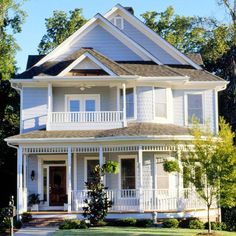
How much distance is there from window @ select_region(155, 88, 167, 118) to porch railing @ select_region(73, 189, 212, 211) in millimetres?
4150

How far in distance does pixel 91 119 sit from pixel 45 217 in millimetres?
5614

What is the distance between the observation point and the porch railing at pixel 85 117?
2642 centimetres

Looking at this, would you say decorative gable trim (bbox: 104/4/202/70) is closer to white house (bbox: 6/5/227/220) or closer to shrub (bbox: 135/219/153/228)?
white house (bbox: 6/5/227/220)

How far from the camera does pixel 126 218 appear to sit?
76.7 feet

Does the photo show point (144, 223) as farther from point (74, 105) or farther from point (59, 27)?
point (59, 27)

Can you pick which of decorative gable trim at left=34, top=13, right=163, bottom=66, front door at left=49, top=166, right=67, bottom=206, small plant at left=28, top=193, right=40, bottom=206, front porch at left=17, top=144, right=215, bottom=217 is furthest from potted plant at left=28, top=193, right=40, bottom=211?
decorative gable trim at left=34, top=13, right=163, bottom=66

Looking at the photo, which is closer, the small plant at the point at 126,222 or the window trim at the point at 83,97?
the small plant at the point at 126,222

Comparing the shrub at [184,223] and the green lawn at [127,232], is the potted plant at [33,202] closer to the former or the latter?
the green lawn at [127,232]

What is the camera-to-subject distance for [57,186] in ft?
90.0

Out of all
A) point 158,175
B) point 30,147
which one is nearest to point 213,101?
point 158,175

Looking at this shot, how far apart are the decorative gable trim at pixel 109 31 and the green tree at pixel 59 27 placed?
1617 cm

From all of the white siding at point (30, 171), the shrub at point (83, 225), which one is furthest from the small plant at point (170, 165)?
the white siding at point (30, 171)

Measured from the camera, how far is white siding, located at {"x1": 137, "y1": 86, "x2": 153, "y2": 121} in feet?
88.9

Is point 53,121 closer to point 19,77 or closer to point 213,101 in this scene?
point 19,77
